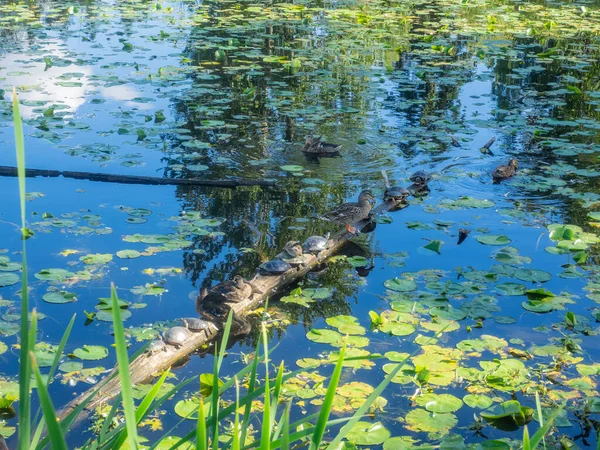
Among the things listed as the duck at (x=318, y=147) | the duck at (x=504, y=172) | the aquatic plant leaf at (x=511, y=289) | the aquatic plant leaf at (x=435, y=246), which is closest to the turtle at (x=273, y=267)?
the aquatic plant leaf at (x=435, y=246)

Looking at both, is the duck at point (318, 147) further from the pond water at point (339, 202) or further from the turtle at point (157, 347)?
the turtle at point (157, 347)

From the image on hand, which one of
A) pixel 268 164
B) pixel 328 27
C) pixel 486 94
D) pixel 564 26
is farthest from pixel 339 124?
pixel 564 26

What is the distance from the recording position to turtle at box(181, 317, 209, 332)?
433 cm

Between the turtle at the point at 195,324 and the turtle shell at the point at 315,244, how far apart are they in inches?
49.3

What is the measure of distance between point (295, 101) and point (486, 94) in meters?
2.57

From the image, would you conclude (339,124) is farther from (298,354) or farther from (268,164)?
(298,354)

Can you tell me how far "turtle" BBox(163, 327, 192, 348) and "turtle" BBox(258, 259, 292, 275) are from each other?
0.92m

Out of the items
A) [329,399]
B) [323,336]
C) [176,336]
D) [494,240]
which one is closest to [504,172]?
[494,240]

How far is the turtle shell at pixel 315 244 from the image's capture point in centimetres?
541

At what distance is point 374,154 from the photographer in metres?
7.69

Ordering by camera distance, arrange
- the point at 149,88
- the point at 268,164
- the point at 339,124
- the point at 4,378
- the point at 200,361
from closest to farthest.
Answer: the point at 4,378 → the point at 200,361 → the point at 268,164 → the point at 339,124 → the point at 149,88

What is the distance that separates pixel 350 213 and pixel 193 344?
205 centimetres

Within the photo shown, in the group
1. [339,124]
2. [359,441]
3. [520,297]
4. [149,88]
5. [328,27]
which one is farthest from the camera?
[328,27]

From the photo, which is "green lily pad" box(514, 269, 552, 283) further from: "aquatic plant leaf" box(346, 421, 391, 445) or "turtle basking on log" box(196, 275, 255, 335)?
"aquatic plant leaf" box(346, 421, 391, 445)
